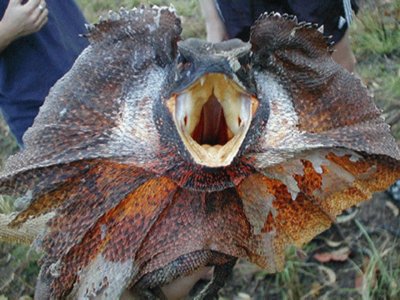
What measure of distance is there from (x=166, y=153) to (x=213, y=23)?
883 mm

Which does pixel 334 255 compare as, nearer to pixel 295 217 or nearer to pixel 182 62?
pixel 295 217

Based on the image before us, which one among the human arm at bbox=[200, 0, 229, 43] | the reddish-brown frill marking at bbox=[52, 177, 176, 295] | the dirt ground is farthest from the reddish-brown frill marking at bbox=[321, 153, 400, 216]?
the human arm at bbox=[200, 0, 229, 43]

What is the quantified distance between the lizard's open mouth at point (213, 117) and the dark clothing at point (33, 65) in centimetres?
90

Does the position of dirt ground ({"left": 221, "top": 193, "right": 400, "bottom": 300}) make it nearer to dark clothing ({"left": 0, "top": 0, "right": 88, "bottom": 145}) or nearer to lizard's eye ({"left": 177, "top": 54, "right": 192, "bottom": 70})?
dark clothing ({"left": 0, "top": 0, "right": 88, "bottom": 145})

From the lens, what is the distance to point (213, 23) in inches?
64.3

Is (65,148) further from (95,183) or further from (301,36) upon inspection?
(301,36)

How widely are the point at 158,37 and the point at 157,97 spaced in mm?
91

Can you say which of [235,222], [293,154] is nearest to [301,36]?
[293,154]

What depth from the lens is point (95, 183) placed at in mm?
882

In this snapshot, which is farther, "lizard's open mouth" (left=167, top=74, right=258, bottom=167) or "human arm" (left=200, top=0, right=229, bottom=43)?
"human arm" (left=200, top=0, right=229, bottom=43)

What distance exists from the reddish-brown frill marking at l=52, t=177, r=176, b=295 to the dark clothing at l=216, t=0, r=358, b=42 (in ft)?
2.40

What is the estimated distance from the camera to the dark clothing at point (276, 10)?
4.83 ft

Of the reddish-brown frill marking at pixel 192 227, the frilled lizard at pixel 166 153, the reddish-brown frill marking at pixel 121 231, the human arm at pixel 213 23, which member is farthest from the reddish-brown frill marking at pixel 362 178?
the human arm at pixel 213 23

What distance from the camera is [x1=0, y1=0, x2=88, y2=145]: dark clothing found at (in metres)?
1.61
